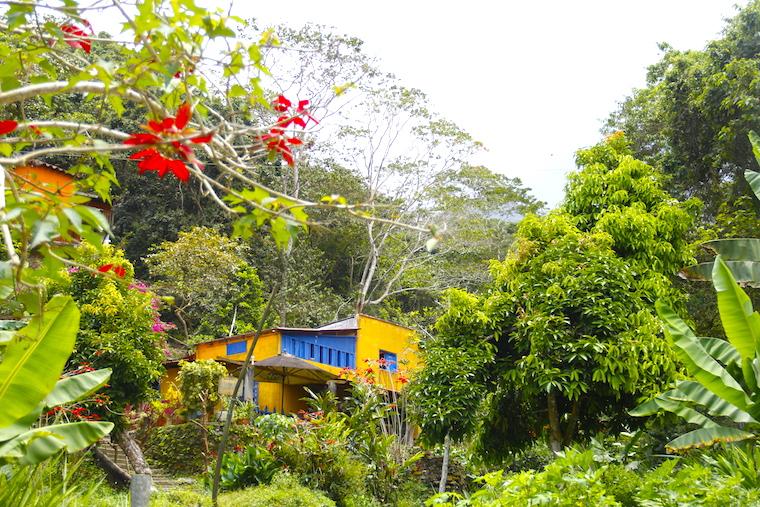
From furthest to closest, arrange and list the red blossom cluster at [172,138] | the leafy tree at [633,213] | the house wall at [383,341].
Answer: the house wall at [383,341] → the leafy tree at [633,213] → the red blossom cluster at [172,138]

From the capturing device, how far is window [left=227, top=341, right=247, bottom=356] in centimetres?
1702

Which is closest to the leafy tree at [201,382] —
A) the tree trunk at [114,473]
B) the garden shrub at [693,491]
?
the tree trunk at [114,473]

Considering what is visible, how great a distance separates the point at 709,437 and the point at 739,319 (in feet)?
3.15

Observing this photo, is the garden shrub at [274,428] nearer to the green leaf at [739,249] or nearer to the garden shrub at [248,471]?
the garden shrub at [248,471]

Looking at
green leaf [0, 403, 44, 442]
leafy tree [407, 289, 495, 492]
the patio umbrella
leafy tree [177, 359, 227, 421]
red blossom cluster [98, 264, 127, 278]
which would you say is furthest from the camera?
the patio umbrella

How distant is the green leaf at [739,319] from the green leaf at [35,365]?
4871 millimetres

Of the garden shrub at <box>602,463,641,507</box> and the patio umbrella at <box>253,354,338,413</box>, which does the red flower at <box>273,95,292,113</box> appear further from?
the patio umbrella at <box>253,354,338,413</box>

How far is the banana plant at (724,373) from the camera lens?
592cm

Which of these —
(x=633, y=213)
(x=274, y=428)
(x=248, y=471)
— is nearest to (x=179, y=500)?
(x=248, y=471)

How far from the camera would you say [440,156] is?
23.1 meters

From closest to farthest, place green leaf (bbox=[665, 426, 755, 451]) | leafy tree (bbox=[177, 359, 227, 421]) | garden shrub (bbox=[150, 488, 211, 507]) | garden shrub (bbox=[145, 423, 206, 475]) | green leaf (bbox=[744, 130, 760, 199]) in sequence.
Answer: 1. green leaf (bbox=[665, 426, 755, 451])
2. garden shrub (bbox=[150, 488, 211, 507])
3. green leaf (bbox=[744, 130, 760, 199])
4. leafy tree (bbox=[177, 359, 227, 421])
5. garden shrub (bbox=[145, 423, 206, 475])

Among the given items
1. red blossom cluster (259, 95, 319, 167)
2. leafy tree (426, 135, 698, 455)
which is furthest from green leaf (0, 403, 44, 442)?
leafy tree (426, 135, 698, 455)

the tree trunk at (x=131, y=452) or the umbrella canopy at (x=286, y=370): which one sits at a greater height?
the umbrella canopy at (x=286, y=370)

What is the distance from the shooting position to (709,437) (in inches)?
234
